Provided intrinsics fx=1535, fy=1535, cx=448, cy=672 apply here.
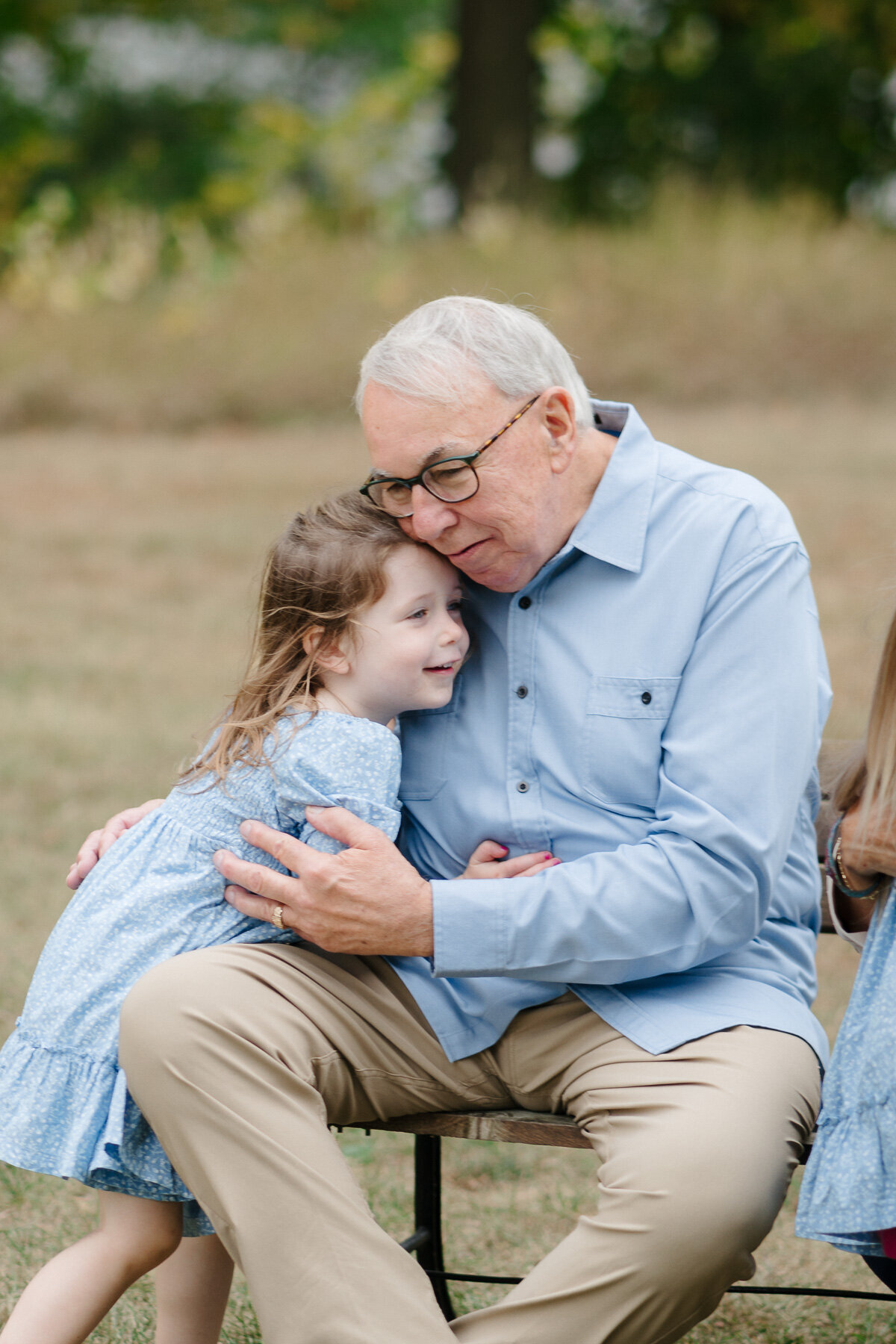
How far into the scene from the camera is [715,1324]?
2.89 meters

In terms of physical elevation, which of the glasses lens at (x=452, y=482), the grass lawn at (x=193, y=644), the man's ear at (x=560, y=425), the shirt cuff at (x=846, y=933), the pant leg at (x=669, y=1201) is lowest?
the grass lawn at (x=193, y=644)

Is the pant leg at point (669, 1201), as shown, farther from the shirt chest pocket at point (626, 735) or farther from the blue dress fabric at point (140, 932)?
the blue dress fabric at point (140, 932)

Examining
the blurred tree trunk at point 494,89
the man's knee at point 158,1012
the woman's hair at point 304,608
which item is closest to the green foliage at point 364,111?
the blurred tree trunk at point 494,89

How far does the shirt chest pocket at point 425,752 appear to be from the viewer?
2584 millimetres

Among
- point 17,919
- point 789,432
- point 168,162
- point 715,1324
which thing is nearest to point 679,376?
point 789,432

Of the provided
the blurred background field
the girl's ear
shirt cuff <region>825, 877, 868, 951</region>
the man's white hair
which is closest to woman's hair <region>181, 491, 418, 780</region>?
the girl's ear

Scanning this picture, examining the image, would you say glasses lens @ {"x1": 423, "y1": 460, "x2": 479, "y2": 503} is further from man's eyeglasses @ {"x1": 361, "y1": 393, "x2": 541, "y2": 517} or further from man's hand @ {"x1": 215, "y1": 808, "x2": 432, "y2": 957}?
man's hand @ {"x1": 215, "y1": 808, "x2": 432, "y2": 957}

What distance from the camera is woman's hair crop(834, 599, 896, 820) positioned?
86.9 inches

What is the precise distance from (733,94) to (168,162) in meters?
→ 7.09

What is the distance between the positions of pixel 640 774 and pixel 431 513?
0.53 metres

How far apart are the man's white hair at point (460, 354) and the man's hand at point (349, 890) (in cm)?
70

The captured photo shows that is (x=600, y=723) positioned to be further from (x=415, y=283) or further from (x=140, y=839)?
(x=415, y=283)

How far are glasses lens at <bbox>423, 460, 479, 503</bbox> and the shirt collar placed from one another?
192 mm

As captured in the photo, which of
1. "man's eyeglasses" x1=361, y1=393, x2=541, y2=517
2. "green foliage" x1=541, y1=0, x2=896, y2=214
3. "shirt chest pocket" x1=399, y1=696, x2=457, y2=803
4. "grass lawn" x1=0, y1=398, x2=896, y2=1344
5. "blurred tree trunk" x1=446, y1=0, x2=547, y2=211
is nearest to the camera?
"man's eyeglasses" x1=361, y1=393, x2=541, y2=517
